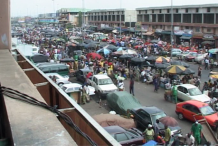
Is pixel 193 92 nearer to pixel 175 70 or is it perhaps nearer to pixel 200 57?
pixel 175 70

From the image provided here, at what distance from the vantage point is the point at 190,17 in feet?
164

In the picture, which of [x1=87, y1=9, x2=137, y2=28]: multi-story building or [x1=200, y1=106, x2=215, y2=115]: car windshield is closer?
[x1=200, y1=106, x2=215, y2=115]: car windshield

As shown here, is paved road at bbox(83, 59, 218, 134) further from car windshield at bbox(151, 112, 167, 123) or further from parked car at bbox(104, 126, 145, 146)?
parked car at bbox(104, 126, 145, 146)

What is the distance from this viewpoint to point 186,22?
51.4m

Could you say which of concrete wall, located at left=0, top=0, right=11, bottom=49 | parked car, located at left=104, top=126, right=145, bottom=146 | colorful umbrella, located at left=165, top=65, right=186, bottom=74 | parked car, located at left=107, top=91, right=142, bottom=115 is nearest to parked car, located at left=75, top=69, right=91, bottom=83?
colorful umbrella, located at left=165, top=65, right=186, bottom=74

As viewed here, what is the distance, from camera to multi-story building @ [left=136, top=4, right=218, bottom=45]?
44.6 m

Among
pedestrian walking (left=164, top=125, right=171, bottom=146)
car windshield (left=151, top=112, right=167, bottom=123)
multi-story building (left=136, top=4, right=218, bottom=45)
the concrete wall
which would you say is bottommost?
pedestrian walking (left=164, top=125, right=171, bottom=146)

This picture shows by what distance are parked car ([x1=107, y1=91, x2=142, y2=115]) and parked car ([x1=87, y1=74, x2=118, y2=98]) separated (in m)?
2.09

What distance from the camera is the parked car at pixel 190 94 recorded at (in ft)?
49.7

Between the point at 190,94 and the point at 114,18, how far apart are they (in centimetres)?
6602

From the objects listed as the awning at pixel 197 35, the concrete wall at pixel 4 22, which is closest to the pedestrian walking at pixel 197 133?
the concrete wall at pixel 4 22

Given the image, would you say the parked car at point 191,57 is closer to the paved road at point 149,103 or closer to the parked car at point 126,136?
the paved road at point 149,103

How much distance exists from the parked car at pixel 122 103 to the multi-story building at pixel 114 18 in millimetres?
55539

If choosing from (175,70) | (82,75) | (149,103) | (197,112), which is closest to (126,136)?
(197,112)
